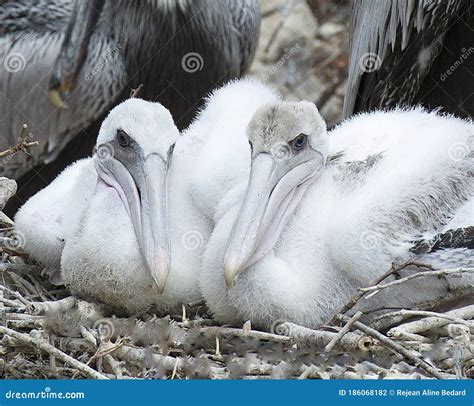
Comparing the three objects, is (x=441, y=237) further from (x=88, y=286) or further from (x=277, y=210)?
(x=88, y=286)

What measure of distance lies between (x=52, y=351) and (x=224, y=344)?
40 cm

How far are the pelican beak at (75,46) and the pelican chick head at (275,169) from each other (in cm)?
96

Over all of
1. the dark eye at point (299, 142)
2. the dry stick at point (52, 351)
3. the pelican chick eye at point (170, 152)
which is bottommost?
the dry stick at point (52, 351)

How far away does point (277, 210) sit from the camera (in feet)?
9.58

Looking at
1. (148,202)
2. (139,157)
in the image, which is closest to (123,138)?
(139,157)

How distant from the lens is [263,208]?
9.37ft

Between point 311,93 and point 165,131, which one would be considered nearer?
point 165,131

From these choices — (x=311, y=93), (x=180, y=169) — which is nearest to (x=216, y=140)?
(x=180, y=169)

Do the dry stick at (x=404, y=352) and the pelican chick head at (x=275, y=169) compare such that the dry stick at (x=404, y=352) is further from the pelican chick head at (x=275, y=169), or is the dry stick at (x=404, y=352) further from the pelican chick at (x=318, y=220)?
the pelican chick head at (x=275, y=169)

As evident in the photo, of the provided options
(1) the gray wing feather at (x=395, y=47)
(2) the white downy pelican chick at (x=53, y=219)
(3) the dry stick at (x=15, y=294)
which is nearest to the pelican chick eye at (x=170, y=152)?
(2) the white downy pelican chick at (x=53, y=219)

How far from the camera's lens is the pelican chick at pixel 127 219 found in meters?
2.94

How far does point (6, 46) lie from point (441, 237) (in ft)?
5.82

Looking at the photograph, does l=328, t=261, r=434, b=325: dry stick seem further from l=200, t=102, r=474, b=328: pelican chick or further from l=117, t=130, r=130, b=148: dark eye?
l=117, t=130, r=130, b=148: dark eye

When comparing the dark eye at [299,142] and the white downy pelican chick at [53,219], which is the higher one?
the dark eye at [299,142]
